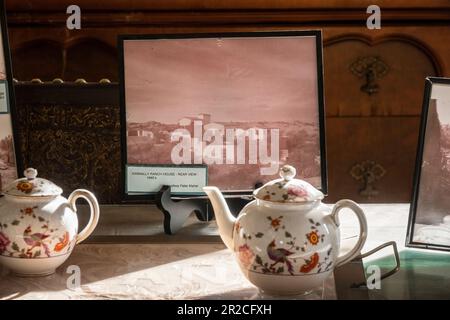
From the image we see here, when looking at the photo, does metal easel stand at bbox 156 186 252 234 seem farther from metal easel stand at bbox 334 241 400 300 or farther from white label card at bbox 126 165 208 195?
metal easel stand at bbox 334 241 400 300

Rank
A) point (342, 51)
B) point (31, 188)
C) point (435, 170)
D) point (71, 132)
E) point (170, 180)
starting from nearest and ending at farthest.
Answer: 1. point (31, 188)
2. point (435, 170)
3. point (170, 180)
4. point (71, 132)
5. point (342, 51)

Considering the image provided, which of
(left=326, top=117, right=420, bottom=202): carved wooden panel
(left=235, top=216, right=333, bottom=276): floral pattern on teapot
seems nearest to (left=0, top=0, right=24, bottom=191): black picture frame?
(left=235, top=216, right=333, bottom=276): floral pattern on teapot

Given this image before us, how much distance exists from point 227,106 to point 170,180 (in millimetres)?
191

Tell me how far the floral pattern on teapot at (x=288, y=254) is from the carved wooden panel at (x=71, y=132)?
0.69 meters

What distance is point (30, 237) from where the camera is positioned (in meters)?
1.06

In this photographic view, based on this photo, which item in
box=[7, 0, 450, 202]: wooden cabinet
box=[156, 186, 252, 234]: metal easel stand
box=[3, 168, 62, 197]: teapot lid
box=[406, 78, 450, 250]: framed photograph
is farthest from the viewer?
box=[7, 0, 450, 202]: wooden cabinet

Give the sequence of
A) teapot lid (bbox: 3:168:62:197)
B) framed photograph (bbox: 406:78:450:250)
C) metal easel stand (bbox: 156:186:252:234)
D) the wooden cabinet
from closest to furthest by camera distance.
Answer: teapot lid (bbox: 3:168:62:197) < framed photograph (bbox: 406:78:450:250) < metal easel stand (bbox: 156:186:252:234) < the wooden cabinet

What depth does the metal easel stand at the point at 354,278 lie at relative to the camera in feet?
3.34

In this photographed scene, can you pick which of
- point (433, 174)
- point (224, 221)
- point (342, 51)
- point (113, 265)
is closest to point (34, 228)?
point (113, 265)

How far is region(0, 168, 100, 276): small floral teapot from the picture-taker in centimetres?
106

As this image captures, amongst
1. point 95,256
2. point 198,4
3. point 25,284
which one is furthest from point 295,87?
point 198,4

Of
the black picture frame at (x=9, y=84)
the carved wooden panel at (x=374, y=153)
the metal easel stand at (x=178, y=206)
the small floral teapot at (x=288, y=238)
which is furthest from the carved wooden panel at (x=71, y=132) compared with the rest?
the carved wooden panel at (x=374, y=153)

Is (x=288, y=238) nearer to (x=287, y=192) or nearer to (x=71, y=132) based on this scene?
(x=287, y=192)
